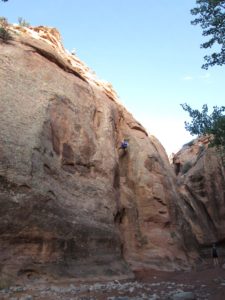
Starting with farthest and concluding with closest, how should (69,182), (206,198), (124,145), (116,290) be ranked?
(206,198) → (124,145) → (69,182) → (116,290)

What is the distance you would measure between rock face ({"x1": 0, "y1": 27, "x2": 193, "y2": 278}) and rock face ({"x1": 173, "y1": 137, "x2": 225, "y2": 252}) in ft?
14.1

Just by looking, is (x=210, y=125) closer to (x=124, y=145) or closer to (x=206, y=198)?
(x=124, y=145)

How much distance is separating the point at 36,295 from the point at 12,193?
4.20 m

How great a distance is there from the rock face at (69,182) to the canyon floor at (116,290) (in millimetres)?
884

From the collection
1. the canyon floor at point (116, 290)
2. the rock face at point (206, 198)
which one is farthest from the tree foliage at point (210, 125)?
the rock face at point (206, 198)

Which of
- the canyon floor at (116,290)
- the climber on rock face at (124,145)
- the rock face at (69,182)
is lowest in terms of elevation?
the canyon floor at (116,290)

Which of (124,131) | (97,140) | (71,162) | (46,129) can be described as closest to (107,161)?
(97,140)

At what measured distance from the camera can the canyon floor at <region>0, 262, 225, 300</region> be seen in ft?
40.1

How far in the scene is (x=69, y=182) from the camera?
62.1 feet

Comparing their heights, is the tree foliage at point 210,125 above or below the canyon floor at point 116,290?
above

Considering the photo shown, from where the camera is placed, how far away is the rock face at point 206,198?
32344mm

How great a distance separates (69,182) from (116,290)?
642cm

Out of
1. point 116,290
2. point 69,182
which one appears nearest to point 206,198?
point 69,182

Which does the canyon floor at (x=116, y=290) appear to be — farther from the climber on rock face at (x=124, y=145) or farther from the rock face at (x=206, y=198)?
the rock face at (x=206, y=198)
